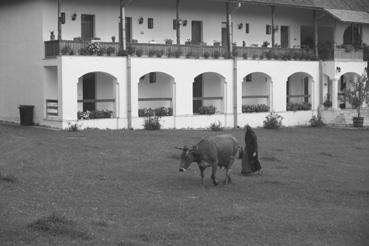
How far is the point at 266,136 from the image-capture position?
31641mm

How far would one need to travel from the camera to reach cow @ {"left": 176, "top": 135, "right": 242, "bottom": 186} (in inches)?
659

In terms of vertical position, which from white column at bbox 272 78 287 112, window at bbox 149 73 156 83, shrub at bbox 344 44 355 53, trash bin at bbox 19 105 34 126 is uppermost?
shrub at bbox 344 44 355 53

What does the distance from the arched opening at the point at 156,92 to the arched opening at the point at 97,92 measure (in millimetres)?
1637

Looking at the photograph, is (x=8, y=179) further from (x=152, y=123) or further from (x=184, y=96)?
(x=184, y=96)

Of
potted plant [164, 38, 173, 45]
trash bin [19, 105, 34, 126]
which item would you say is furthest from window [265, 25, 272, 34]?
trash bin [19, 105, 34, 126]

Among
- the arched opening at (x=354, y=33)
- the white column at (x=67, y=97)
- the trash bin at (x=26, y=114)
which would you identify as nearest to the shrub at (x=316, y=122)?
the arched opening at (x=354, y=33)

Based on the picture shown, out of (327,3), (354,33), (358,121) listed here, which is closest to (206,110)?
(358,121)

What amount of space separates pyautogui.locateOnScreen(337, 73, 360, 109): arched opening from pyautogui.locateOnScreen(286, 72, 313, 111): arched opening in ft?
6.68

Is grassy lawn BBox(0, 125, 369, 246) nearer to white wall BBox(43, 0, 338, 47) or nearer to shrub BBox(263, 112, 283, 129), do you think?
white wall BBox(43, 0, 338, 47)

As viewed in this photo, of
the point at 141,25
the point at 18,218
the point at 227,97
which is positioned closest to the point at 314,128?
the point at 227,97

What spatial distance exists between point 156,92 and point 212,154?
18.9 meters

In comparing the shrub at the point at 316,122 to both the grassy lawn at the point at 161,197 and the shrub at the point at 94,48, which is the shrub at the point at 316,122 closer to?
the grassy lawn at the point at 161,197

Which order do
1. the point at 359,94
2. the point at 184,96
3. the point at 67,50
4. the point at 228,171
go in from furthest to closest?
1. the point at 359,94
2. the point at 184,96
3. the point at 67,50
4. the point at 228,171

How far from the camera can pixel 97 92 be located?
33750 millimetres
